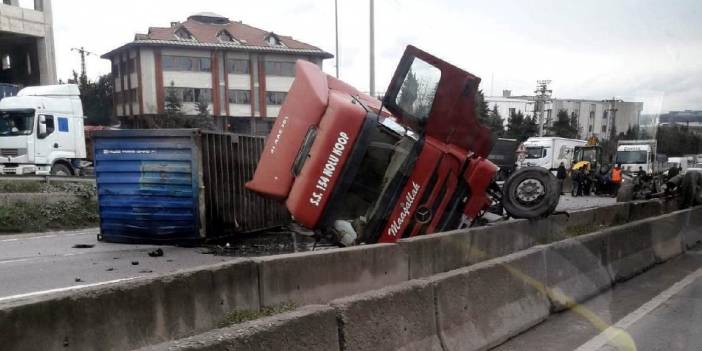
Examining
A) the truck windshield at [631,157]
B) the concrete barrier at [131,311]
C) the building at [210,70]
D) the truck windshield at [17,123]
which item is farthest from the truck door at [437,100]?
the building at [210,70]

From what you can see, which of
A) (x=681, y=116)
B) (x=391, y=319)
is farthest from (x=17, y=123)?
(x=681, y=116)

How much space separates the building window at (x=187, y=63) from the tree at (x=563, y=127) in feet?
109

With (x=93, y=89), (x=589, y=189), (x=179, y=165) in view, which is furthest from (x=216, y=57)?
(x=179, y=165)

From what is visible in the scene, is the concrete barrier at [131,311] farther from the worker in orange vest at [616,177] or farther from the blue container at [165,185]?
the worker in orange vest at [616,177]

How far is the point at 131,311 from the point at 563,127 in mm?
48359

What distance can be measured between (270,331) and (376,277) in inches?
120

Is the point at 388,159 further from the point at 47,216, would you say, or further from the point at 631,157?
the point at 631,157

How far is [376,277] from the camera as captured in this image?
5.96m

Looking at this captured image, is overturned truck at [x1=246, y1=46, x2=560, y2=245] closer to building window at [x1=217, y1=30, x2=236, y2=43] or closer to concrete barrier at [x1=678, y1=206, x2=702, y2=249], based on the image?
concrete barrier at [x1=678, y1=206, x2=702, y2=249]

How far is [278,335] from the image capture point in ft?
10.0

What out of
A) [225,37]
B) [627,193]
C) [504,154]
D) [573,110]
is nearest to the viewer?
[504,154]

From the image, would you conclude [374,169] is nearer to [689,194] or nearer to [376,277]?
[376,277]

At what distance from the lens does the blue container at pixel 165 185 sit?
9406 millimetres

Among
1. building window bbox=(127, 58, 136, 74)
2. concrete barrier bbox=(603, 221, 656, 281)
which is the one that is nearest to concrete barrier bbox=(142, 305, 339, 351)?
concrete barrier bbox=(603, 221, 656, 281)
